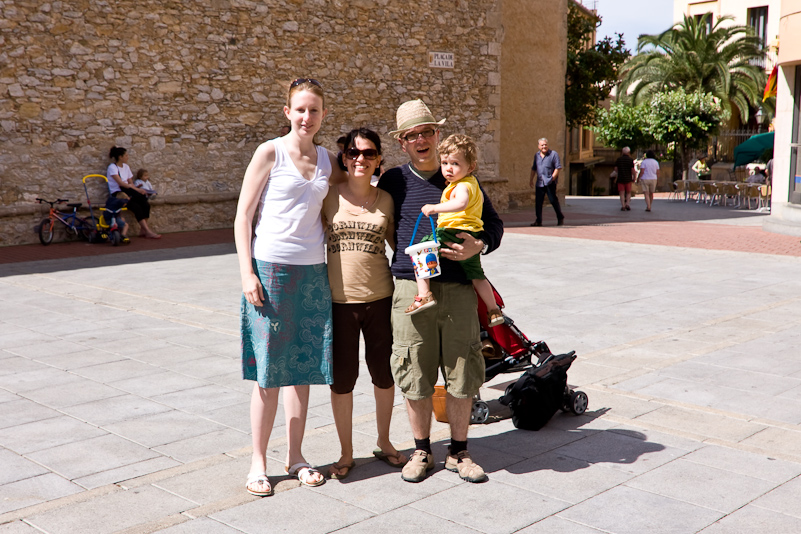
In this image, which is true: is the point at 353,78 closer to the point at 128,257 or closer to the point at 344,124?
the point at 344,124

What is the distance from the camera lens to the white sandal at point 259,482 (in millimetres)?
3553

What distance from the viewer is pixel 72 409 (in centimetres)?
480

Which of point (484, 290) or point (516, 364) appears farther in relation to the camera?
point (516, 364)

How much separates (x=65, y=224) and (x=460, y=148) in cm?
1142

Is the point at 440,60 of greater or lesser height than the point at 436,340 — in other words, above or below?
above

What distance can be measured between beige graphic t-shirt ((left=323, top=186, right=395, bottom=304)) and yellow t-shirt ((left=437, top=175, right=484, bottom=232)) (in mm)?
299

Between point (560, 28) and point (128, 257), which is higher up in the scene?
point (560, 28)

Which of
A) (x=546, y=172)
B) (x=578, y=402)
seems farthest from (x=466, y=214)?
(x=546, y=172)

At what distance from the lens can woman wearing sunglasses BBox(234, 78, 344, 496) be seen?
11.6ft

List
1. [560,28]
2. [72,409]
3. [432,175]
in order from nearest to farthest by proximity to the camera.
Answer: [432,175], [72,409], [560,28]

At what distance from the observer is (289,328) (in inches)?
142

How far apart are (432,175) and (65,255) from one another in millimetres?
9989

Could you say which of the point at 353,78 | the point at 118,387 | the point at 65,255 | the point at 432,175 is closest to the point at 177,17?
the point at 353,78

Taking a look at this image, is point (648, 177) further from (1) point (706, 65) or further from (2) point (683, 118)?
(1) point (706, 65)
